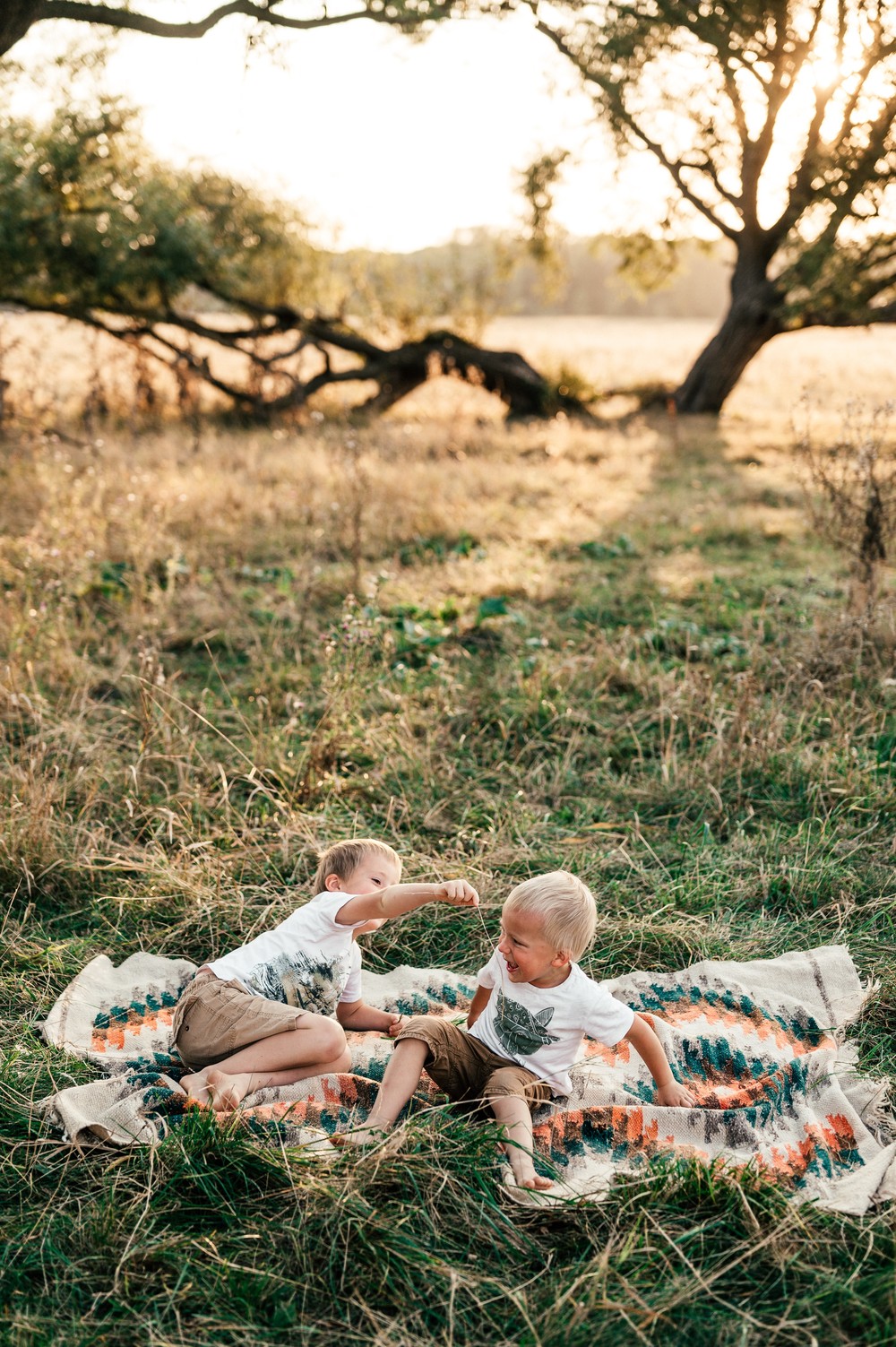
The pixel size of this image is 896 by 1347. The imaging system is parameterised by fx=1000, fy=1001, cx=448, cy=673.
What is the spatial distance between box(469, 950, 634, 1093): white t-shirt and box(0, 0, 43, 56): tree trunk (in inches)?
234

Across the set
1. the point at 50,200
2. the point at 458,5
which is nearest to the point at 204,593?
the point at 458,5

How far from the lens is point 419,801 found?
4.30 m

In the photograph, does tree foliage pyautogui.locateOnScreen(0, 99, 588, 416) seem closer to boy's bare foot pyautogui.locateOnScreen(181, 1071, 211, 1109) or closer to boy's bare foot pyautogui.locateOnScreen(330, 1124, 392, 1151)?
boy's bare foot pyautogui.locateOnScreen(181, 1071, 211, 1109)

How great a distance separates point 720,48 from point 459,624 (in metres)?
6.90

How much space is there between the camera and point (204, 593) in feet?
20.8

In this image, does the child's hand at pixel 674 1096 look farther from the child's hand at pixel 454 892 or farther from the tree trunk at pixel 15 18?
the tree trunk at pixel 15 18

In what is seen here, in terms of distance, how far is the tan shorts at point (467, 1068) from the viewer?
2.63 metres

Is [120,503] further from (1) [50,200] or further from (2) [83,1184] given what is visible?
(1) [50,200]

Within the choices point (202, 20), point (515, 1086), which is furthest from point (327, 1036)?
point (202, 20)

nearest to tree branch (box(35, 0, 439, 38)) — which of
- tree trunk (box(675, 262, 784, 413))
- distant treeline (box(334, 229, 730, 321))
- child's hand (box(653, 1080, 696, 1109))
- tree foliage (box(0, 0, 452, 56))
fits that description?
tree foliage (box(0, 0, 452, 56))

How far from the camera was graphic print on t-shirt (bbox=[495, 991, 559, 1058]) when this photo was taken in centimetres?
270

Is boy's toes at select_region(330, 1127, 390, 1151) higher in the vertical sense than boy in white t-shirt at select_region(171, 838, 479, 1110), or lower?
lower

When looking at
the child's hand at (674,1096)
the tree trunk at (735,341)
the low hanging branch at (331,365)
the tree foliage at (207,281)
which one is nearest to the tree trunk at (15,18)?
the child's hand at (674,1096)

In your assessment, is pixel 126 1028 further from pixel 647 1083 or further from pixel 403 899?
pixel 647 1083
